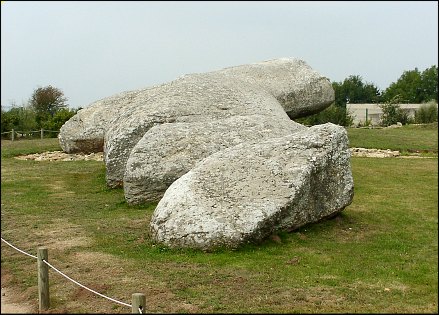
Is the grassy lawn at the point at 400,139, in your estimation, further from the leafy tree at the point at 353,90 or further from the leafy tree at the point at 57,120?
the leafy tree at the point at 353,90

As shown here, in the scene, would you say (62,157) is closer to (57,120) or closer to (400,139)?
(57,120)

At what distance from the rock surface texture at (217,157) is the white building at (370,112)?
949 inches

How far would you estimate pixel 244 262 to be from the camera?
28.1ft

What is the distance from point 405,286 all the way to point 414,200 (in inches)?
237

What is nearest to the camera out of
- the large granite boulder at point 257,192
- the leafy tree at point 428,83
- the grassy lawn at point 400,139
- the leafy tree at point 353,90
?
the large granite boulder at point 257,192

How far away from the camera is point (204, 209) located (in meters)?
9.45

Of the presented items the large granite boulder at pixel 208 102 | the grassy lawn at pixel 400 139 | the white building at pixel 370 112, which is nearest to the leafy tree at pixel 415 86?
the white building at pixel 370 112

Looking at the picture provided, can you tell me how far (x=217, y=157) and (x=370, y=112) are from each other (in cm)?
4111

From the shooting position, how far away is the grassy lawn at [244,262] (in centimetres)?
704

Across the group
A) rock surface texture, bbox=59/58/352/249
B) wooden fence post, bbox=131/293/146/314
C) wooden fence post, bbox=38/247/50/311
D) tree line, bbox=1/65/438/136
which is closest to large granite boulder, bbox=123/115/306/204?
rock surface texture, bbox=59/58/352/249

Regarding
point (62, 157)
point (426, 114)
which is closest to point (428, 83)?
point (426, 114)

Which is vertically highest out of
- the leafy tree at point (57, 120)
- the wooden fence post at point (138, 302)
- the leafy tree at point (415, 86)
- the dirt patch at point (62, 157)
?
the leafy tree at point (415, 86)

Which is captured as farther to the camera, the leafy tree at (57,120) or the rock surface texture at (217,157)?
the leafy tree at (57,120)

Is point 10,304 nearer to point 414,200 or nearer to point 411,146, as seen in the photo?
point 414,200
